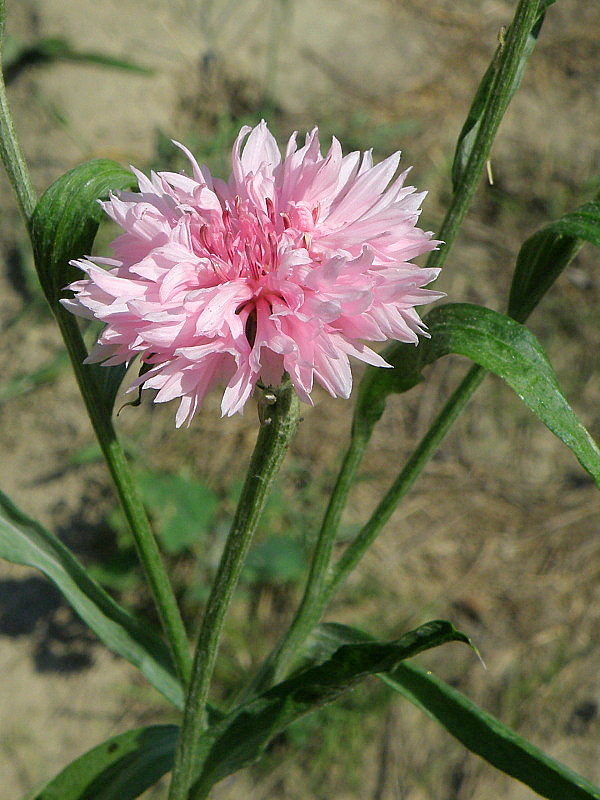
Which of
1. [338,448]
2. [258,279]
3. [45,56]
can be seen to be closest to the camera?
[258,279]

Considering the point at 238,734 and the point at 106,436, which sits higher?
the point at 106,436

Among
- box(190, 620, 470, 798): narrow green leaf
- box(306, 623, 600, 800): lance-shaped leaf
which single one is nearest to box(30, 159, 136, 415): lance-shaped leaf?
box(190, 620, 470, 798): narrow green leaf

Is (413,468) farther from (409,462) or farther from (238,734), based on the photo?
(238,734)

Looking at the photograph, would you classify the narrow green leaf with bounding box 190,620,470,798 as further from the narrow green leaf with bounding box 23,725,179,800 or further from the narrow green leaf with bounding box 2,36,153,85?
the narrow green leaf with bounding box 2,36,153,85

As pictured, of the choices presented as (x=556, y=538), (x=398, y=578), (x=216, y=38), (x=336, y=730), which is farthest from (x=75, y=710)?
(x=216, y=38)

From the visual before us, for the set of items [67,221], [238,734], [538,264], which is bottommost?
[238,734]

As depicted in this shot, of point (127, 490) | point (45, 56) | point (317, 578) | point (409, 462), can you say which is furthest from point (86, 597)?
point (45, 56)
